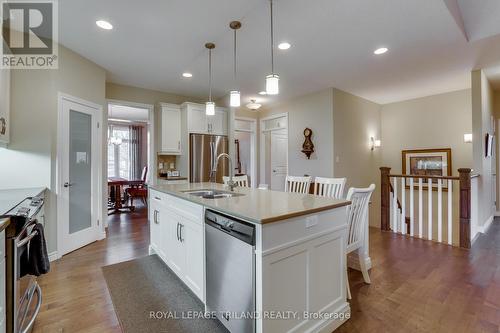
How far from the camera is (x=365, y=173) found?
557 cm

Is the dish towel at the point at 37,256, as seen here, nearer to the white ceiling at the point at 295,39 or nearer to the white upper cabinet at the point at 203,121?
the white ceiling at the point at 295,39

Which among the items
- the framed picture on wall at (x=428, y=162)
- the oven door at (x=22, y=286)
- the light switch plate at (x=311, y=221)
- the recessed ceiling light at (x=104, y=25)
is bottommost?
the oven door at (x=22, y=286)

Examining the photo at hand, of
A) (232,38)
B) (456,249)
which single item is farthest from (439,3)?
(456,249)

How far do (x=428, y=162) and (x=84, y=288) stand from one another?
21.9 ft

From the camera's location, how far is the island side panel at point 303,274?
1353 millimetres

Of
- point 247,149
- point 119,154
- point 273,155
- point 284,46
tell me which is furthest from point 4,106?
point 119,154

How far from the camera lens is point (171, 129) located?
194 inches

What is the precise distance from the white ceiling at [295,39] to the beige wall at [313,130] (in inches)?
24.0

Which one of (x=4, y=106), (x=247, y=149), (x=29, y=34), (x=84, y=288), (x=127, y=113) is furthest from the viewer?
(x=247, y=149)

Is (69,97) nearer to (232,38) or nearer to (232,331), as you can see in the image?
(232,38)

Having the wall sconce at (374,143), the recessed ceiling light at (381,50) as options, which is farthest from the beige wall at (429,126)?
the recessed ceiling light at (381,50)

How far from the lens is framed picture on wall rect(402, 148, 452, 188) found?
5.16 meters

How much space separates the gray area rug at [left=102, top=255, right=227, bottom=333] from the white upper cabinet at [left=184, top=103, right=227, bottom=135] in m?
2.88

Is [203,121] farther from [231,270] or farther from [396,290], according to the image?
[396,290]
